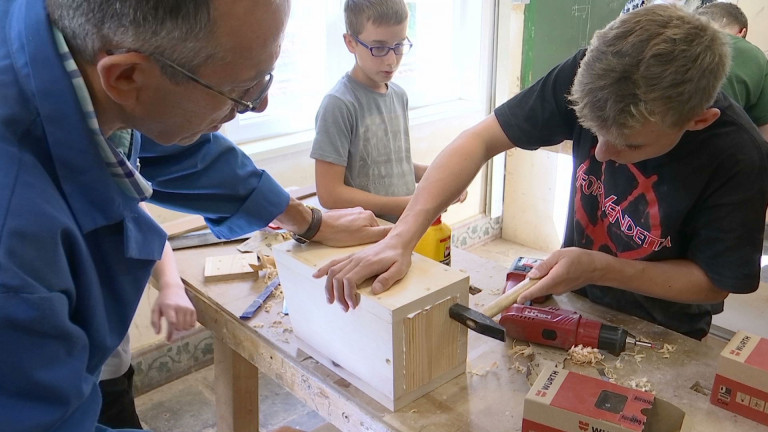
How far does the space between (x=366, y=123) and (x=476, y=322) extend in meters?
1.02

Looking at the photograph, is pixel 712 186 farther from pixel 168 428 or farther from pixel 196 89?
pixel 168 428

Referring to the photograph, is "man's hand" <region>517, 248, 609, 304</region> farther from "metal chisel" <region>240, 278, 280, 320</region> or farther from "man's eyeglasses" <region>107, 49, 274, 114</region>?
"man's eyeglasses" <region>107, 49, 274, 114</region>

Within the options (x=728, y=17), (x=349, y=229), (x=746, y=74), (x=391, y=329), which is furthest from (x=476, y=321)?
(x=728, y=17)

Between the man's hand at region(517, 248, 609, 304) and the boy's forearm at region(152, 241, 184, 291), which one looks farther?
the boy's forearm at region(152, 241, 184, 291)

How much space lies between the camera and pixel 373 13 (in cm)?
184

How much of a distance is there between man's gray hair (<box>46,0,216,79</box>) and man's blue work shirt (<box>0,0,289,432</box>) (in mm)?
31

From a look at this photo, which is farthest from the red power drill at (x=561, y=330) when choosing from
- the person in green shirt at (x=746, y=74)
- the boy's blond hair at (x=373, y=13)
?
the person in green shirt at (x=746, y=74)

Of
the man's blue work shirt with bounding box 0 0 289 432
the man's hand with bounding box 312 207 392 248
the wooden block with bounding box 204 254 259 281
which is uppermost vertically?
the man's blue work shirt with bounding box 0 0 289 432

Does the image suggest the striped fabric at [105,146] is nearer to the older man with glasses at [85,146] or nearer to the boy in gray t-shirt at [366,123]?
the older man with glasses at [85,146]

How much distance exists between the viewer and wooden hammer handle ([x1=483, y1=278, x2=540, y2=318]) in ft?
3.73

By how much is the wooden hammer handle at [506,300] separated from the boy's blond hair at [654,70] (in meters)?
0.35

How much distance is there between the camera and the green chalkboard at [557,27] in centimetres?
285

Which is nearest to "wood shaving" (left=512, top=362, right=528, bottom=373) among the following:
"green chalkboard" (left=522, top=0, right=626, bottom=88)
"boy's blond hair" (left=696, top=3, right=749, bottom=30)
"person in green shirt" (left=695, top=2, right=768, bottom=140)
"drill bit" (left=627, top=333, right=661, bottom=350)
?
"drill bit" (left=627, top=333, right=661, bottom=350)

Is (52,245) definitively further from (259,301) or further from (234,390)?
(234,390)
